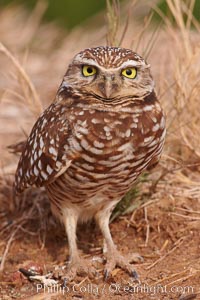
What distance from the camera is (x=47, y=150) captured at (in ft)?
14.9

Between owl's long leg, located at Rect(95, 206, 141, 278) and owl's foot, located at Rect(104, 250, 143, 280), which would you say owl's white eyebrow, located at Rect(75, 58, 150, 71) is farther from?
owl's foot, located at Rect(104, 250, 143, 280)

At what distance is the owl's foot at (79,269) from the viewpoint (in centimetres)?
473

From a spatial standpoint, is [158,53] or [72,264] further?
[158,53]

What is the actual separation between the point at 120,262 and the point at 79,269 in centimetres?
27

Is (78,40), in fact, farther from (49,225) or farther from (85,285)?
(85,285)

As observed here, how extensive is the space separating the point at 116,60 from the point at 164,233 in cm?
143

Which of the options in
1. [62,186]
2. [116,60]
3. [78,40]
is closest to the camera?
[116,60]

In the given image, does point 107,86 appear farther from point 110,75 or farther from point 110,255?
point 110,255

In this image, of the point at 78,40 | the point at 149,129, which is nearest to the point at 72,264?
the point at 149,129

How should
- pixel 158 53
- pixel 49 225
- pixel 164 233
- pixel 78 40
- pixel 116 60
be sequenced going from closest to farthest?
pixel 116 60 → pixel 164 233 → pixel 49 225 → pixel 158 53 → pixel 78 40

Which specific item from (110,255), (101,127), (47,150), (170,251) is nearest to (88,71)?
(101,127)

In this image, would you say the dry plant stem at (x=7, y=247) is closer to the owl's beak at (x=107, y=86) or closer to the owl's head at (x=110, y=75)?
the owl's head at (x=110, y=75)

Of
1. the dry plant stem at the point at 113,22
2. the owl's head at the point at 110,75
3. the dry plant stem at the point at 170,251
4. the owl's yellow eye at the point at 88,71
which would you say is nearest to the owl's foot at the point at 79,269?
the dry plant stem at the point at 170,251

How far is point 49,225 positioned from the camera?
18.0 feet
